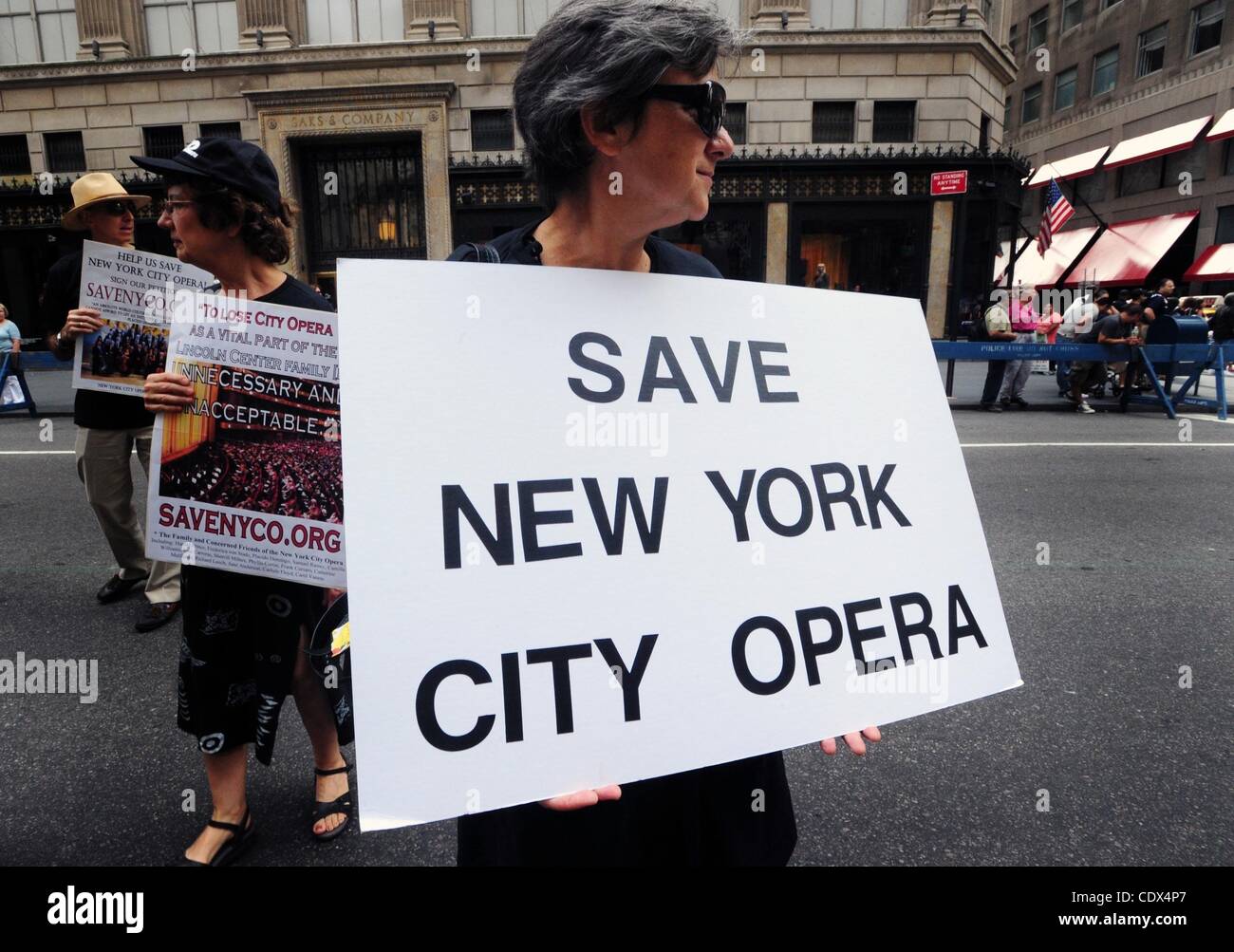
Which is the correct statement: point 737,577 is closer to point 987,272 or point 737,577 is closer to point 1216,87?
point 987,272

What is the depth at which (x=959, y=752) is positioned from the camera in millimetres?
2754

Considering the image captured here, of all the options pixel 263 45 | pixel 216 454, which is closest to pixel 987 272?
pixel 263 45

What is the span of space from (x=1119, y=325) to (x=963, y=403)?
226 centimetres

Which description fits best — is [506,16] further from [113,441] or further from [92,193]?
[113,441]

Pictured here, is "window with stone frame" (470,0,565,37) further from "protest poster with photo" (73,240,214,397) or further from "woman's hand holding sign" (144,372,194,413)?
"woman's hand holding sign" (144,372,194,413)

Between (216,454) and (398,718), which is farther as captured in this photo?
(216,454)

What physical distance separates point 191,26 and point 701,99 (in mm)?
22456

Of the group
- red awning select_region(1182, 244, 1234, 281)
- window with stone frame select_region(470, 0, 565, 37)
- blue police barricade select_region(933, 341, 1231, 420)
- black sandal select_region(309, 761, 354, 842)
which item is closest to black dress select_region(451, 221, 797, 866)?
black sandal select_region(309, 761, 354, 842)

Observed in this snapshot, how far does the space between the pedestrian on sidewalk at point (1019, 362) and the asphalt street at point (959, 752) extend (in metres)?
6.46

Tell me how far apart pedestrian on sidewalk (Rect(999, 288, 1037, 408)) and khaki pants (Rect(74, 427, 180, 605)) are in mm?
10657

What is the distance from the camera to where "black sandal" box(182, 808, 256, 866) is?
218 centimetres

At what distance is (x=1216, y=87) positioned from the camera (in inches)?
1011

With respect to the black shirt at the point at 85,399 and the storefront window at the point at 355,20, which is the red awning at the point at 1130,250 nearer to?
the storefront window at the point at 355,20

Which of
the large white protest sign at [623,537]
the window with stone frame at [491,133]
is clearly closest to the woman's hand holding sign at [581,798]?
the large white protest sign at [623,537]
